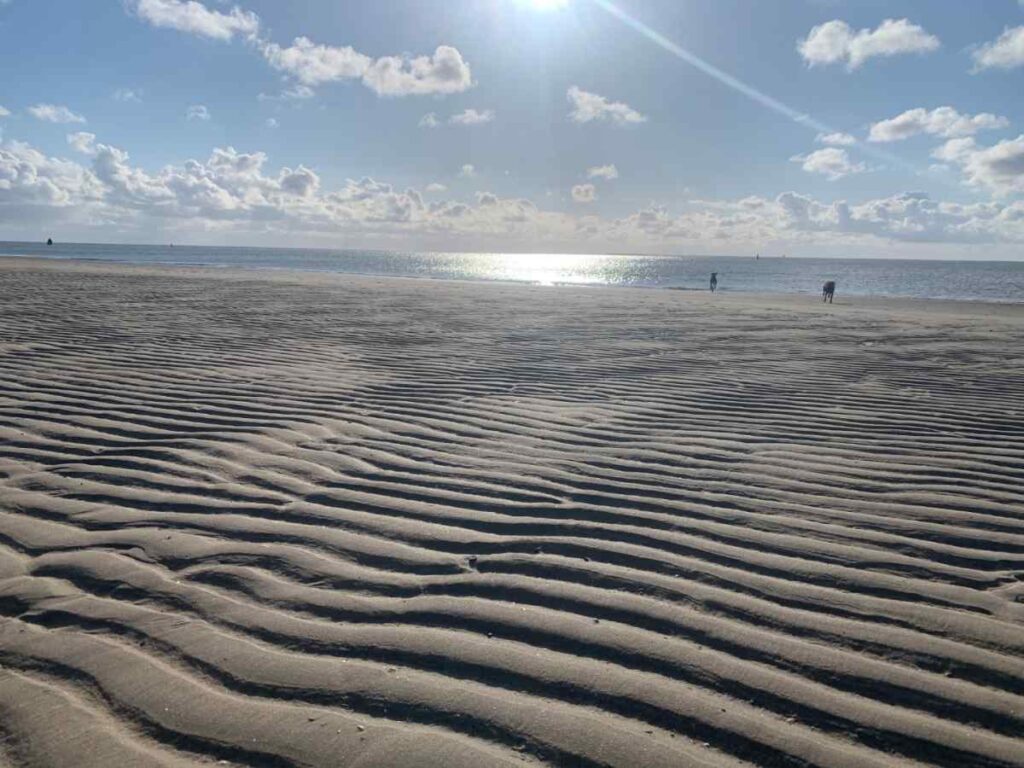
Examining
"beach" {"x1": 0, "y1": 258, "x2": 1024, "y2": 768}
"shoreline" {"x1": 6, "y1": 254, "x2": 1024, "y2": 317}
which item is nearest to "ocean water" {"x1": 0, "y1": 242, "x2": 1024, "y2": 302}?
"shoreline" {"x1": 6, "y1": 254, "x2": 1024, "y2": 317}

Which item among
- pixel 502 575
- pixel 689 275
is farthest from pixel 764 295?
pixel 689 275

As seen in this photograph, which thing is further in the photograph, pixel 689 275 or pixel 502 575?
pixel 689 275

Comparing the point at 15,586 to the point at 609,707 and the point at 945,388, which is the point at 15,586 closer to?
the point at 609,707

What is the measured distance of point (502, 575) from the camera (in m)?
2.77

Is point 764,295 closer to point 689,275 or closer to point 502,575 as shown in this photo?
point 502,575

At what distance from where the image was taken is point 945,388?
6.83 metres

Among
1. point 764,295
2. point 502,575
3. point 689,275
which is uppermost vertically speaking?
point 689,275

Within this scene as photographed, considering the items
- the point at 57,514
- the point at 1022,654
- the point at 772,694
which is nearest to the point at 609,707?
the point at 772,694

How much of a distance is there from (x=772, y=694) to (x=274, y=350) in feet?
23.4

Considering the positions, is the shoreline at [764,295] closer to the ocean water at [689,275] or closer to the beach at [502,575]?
the ocean water at [689,275]

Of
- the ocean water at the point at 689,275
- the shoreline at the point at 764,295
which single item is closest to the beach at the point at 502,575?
the shoreline at the point at 764,295

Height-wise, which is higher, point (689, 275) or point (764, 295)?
point (689, 275)

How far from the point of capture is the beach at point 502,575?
194 centimetres

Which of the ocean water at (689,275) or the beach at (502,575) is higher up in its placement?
the ocean water at (689,275)
